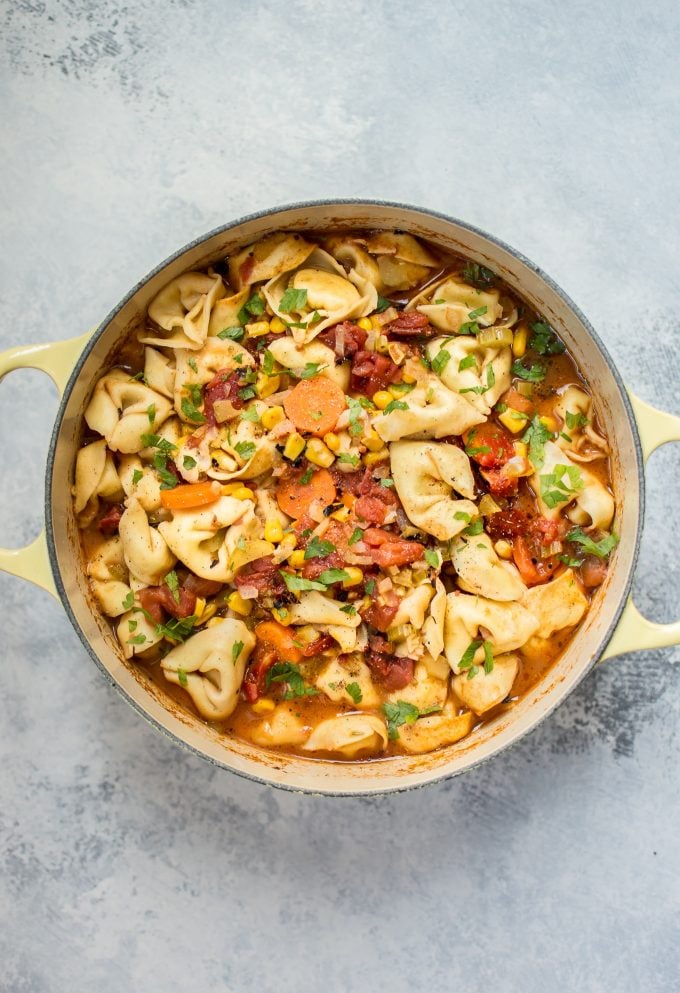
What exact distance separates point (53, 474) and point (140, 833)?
67.8 inches

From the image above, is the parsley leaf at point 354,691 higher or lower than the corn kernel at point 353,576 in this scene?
lower

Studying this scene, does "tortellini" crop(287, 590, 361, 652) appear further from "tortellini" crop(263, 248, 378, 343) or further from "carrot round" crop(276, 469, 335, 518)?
"tortellini" crop(263, 248, 378, 343)

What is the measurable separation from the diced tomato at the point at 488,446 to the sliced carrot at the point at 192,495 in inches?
42.8

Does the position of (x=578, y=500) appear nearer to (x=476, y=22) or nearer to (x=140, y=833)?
(x=476, y=22)

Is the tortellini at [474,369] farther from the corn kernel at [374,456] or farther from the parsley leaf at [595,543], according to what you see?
the parsley leaf at [595,543]

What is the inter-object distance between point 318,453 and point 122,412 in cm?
85

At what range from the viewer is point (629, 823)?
13.2 feet

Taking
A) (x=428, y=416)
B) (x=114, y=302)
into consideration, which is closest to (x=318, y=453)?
(x=428, y=416)

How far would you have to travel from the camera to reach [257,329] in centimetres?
382

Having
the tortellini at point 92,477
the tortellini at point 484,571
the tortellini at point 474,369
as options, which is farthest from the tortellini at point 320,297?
the tortellini at point 484,571

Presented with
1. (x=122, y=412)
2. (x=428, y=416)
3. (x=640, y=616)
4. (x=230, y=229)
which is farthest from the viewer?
(x=122, y=412)

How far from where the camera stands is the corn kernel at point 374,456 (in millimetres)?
3811

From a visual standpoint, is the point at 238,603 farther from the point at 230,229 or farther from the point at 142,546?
the point at 230,229

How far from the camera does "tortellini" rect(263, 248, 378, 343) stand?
12.3 ft
